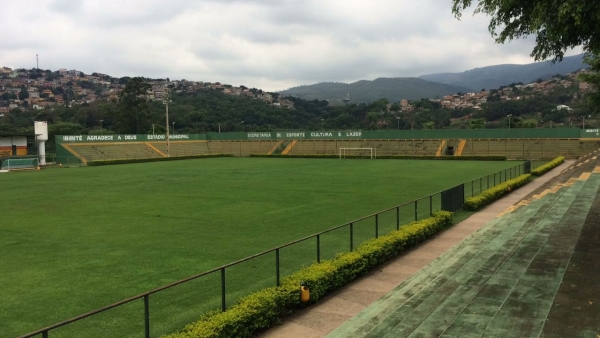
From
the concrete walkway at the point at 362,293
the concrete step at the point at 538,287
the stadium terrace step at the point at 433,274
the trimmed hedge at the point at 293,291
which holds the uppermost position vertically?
the trimmed hedge at the point at 293,291

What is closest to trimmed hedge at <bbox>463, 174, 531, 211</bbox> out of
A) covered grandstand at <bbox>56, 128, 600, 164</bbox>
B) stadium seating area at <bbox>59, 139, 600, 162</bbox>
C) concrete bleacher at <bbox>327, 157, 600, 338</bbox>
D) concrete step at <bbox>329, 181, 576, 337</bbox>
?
concrete step at <bbox>329, 181, 576, 337</bbox>

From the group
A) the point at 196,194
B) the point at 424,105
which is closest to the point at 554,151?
the point at 196,194

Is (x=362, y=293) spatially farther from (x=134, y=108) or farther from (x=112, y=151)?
(x=134, y=108)

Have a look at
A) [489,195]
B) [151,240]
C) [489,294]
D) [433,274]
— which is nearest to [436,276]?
[433,274]

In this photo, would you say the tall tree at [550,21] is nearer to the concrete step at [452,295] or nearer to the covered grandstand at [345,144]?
the concrete step at [452,295]

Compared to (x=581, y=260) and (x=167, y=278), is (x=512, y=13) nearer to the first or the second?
(x=581, y=260)

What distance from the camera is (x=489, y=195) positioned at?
2300 centimetres

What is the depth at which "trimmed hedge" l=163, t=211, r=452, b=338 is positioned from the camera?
7426mm

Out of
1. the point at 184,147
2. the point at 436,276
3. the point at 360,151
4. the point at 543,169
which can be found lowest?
the point at 436,276

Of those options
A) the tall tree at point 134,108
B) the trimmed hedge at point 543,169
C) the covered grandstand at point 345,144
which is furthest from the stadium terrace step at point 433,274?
the tall tree at point 134,108

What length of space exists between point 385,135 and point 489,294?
238 ft

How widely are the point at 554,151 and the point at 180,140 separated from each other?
212 ft

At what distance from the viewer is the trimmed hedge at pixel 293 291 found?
7.43m

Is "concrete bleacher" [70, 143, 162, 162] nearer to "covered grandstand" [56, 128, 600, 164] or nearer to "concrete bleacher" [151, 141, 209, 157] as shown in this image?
"covered grandstand" [56, 128, 600, 164]
